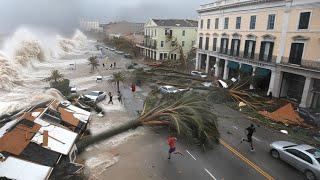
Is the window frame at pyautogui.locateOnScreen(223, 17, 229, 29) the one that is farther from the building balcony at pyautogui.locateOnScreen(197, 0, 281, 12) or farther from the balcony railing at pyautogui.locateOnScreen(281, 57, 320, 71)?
the balcony railing at pyautogui.locateOnScreen(281, 57, 320, 71)

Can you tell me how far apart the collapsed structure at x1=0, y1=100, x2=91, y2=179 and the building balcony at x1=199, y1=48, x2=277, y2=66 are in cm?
2155

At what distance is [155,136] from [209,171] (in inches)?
202

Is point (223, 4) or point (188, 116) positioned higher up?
point (223, 4)

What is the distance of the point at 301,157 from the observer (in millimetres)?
13172

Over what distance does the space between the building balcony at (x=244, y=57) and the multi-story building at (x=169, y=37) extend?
18043mm

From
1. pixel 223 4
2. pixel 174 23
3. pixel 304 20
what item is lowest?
pixel 304 20

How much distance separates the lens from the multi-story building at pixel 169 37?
56219 mm

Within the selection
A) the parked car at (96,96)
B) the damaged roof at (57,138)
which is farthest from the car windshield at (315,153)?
the parked car at (96,96)

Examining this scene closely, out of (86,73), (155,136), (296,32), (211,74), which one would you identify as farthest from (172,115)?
(86,73)

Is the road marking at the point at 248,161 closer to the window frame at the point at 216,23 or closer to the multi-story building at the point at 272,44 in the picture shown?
the multi-story building at the point at 272,44

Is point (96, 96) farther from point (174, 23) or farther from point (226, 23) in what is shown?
point (174, 23)

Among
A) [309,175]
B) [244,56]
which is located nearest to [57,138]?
[309,175]

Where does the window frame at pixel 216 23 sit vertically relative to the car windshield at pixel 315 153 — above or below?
above

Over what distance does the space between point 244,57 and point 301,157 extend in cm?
2062
